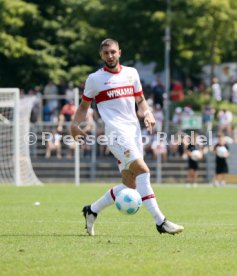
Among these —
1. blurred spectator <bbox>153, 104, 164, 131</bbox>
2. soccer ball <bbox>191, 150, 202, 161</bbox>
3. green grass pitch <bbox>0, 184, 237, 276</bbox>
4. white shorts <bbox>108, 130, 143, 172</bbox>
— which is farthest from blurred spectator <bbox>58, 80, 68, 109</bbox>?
white shorts <bbox>108, 130, 143, 172</bbox>

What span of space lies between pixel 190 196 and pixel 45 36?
18.4 metres

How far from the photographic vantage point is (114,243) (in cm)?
1082

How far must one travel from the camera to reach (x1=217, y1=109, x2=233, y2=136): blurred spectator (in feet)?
113

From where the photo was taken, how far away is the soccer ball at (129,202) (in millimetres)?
11383

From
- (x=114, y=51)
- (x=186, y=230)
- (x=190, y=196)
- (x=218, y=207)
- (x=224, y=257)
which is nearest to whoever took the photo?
(x=224, y=257)

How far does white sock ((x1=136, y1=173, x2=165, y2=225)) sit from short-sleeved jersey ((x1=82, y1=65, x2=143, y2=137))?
0.61 m

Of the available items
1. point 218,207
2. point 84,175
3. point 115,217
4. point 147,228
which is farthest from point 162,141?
point 147,228

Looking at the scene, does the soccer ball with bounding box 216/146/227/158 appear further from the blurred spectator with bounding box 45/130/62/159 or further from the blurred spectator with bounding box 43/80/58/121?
the blurred spectator with bounding box 43/80/58/121

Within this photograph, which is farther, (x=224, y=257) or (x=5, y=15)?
(x=5, y=15)

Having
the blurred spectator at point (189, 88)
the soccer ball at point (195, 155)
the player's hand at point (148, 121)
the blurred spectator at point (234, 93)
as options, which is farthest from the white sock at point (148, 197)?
the blurred spectator at point (189, 88)

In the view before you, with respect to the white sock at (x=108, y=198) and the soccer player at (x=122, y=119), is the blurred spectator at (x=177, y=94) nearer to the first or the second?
the white sock at (x=108, y=198)

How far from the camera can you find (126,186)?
1192 centimetres

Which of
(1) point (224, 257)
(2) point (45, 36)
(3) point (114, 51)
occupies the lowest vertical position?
(1) point (224, 257)

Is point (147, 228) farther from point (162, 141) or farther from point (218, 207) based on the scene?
point (162, 141)
